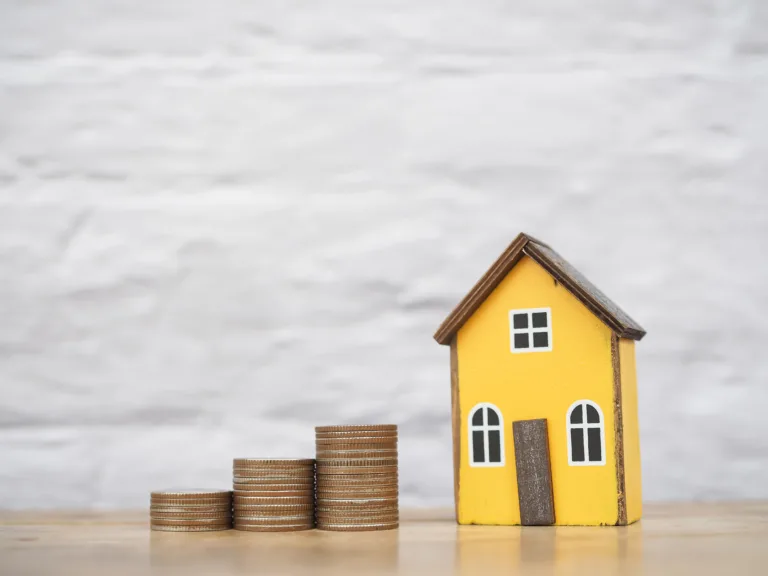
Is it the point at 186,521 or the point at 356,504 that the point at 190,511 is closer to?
the point at 186,521

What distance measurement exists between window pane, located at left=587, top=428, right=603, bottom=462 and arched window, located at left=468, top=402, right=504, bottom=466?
20cm

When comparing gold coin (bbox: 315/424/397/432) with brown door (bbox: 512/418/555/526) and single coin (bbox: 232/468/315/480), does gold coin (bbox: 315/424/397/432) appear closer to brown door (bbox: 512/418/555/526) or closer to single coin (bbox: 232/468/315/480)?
single coin (bbox: 232/468/315/480)

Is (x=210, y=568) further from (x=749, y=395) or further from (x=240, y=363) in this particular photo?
(x=749, y=395)

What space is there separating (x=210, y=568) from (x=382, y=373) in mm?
1556

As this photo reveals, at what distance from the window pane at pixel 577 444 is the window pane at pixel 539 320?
0.80ft

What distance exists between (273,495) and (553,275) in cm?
79

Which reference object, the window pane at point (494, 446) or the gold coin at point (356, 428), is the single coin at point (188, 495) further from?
the window pane at point (494, 446)

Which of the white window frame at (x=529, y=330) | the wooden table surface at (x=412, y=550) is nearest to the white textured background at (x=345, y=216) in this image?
the wooden table surface at (x=412, y=550)

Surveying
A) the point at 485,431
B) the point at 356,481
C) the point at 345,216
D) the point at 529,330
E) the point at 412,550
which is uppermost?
the point at 345,216

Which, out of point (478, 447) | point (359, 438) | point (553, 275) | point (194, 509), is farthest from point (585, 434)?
point (194, 509)

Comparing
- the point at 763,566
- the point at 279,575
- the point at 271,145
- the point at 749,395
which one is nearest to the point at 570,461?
the point at 763,566

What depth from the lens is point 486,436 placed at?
222cm

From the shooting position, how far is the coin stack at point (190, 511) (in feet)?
6.98

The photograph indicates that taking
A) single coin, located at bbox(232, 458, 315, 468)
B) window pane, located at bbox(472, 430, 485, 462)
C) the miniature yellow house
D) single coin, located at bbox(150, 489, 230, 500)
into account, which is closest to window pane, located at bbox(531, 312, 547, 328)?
the miniature yellow house
